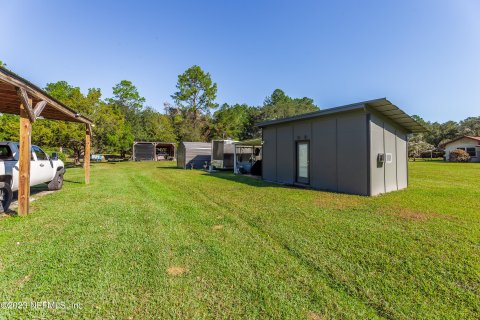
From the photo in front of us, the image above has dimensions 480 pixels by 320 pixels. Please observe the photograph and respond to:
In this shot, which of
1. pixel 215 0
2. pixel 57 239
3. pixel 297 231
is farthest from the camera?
pixel 215 0

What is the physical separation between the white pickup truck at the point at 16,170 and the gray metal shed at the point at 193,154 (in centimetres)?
1094

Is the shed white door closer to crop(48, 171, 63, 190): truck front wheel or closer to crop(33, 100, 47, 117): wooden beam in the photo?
crop(33, 100, 47, 117): wooden beam

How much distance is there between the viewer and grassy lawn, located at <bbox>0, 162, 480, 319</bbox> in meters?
2.14

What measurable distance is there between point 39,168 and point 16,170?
1.41 metres

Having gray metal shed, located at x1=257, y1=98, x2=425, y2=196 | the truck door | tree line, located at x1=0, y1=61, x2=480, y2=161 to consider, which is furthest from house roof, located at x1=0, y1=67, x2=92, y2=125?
tree line, located at x1=0, y1=61, x2=480, y2=161

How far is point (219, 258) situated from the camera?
3096 millimetres

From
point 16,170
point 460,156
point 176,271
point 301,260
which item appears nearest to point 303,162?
point 301,260

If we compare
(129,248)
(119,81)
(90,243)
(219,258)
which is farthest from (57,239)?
(119,81)

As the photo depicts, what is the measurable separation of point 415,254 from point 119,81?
4706 cm

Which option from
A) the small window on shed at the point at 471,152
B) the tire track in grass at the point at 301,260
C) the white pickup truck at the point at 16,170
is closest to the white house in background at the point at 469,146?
the small window on shed at the point at 471,152

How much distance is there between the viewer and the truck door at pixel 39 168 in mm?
6404

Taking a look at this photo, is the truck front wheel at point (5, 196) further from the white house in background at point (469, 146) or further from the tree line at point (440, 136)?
the tree line at point (440, 136)

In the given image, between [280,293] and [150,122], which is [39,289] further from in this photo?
[150,122]

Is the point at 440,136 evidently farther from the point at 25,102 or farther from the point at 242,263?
the point at 25,102
